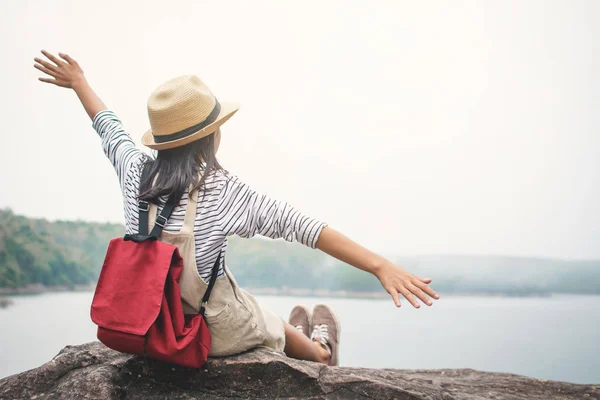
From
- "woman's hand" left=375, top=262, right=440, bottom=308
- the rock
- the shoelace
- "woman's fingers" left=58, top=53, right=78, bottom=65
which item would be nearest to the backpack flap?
the rock

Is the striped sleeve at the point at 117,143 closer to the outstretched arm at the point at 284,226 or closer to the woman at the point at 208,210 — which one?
the woman at the point at 208,210

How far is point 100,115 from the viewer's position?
1.61m

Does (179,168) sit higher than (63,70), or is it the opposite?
(63,70)

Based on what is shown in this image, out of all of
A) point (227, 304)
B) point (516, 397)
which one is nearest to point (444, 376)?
point (516, 397)

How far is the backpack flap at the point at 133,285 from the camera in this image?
4.16 ft

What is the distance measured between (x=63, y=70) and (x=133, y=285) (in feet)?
2.50

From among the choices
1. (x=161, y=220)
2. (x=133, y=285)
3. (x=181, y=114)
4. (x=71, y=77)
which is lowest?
(x=133, y=285)

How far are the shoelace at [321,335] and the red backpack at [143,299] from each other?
2.38ft

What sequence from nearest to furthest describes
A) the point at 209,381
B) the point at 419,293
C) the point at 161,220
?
the point at 419,293
the point at 161,220
the point at 209,381

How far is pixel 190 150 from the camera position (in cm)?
143

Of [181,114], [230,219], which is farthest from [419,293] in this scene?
[181,114]

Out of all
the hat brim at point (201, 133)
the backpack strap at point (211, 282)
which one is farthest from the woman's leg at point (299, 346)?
the hat brim at point (201, 133)

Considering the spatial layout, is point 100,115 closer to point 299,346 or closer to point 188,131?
point 188,131

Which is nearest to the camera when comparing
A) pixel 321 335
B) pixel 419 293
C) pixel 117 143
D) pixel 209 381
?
pixel 419 293
